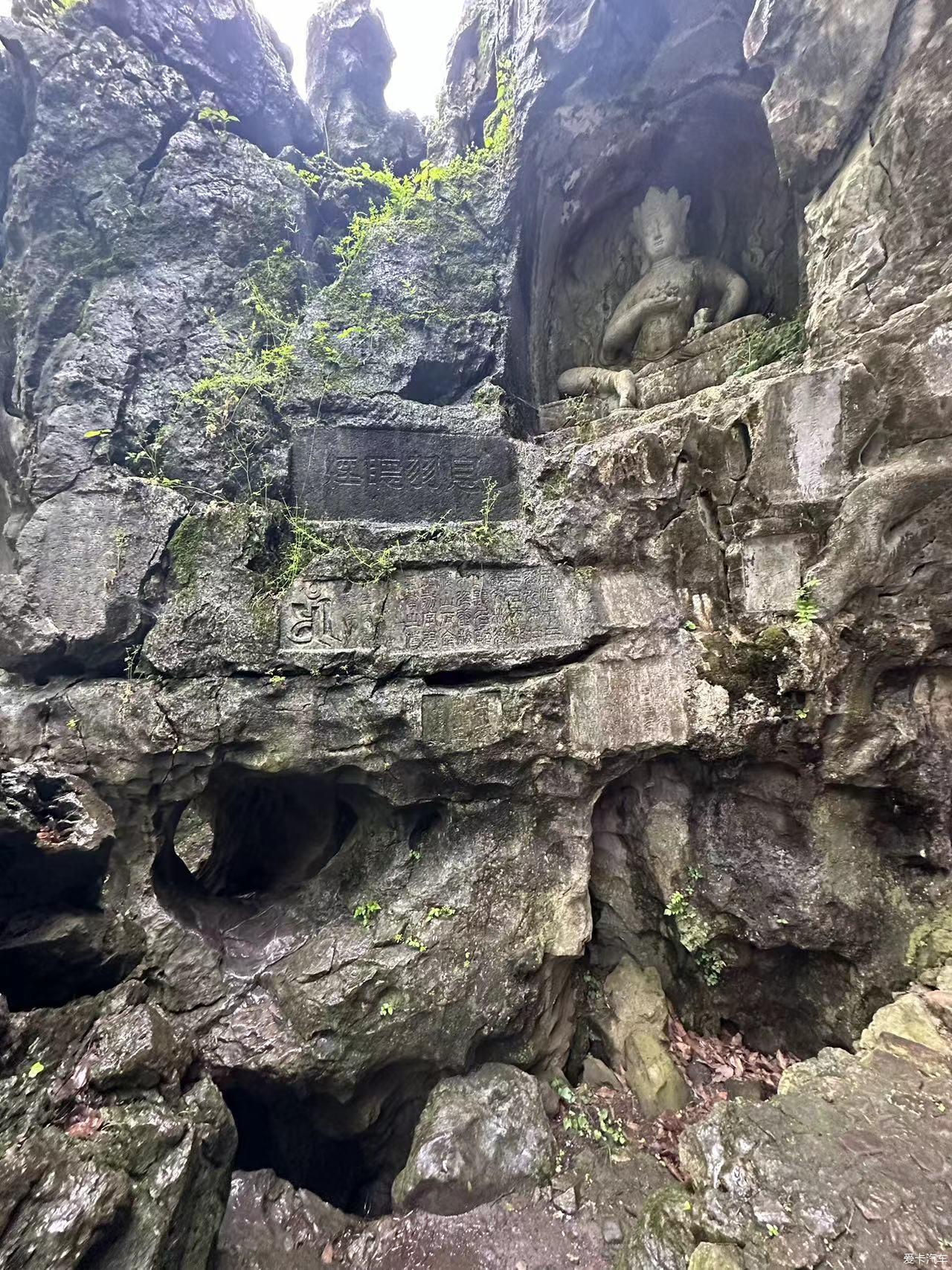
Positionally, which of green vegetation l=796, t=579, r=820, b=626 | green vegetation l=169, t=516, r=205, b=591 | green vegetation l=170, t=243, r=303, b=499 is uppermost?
green vegetation l=170, t=243, r=303, b=499

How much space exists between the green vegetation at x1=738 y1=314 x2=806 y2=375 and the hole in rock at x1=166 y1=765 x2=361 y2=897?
18.1 feet

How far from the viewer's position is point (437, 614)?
4832 millimetres

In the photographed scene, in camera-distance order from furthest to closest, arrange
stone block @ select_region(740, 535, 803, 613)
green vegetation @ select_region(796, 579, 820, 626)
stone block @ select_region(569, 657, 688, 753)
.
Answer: stone block @ select_region(569, 657, 688, 753)
stone block @ select_region(740, 535, 803, 613)
green vegetation @ select_region(796, 579, 820, 626)

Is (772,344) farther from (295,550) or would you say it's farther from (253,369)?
(253,369)

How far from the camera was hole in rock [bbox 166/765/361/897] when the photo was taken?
5.04 meters

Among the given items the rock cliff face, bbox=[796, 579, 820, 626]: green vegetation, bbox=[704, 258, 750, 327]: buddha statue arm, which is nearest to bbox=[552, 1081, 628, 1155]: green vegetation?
the rock cliff face

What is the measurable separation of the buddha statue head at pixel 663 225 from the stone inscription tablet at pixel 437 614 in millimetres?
4729

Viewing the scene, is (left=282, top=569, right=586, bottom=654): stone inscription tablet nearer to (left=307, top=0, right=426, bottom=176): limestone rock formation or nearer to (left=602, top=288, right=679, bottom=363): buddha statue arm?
(left=602, top=288, right=679, bottom=363): buddha statue arm

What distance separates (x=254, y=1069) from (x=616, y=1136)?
2.82m

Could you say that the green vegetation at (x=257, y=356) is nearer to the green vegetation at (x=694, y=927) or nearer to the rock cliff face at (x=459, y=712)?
the rock cliff face at (x=459, y=712)

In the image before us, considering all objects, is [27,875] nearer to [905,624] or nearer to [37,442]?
[37,442]

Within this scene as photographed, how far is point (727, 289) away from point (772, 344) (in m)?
1.60

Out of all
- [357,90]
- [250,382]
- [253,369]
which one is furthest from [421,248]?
[357,90]

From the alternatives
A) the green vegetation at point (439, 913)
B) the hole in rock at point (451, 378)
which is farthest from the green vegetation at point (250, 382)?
the green vegetation at point (439, 913)
